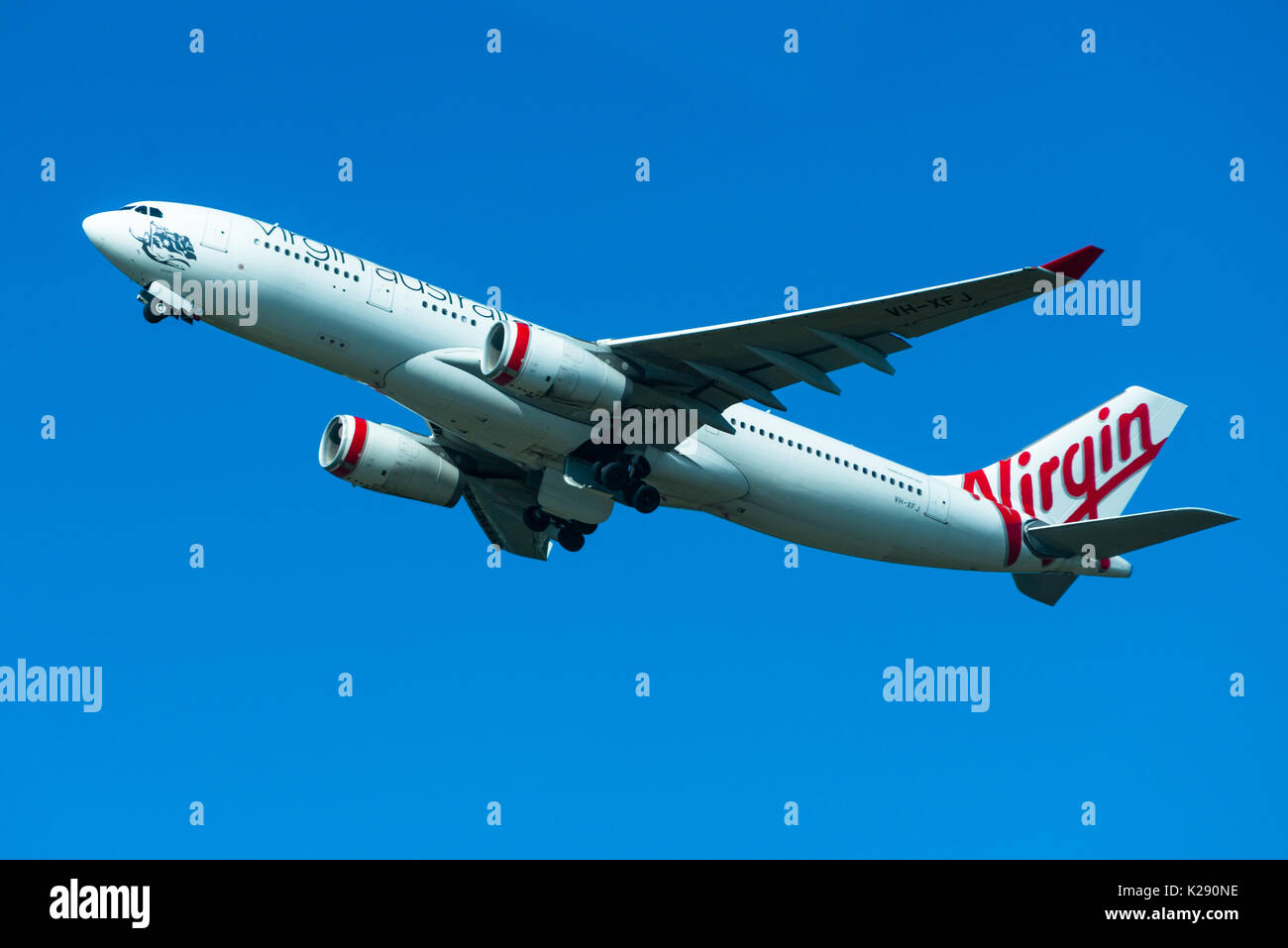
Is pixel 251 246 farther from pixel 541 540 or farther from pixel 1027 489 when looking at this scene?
pixel 1027 489

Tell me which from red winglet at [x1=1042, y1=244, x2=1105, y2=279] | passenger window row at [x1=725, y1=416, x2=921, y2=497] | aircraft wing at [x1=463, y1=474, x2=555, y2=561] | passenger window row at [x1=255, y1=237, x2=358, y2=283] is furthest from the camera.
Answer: aircraft wing at [x1=463, y1=474, x2=555, y2=561]

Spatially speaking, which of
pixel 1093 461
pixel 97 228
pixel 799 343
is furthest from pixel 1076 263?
pixel 97 228

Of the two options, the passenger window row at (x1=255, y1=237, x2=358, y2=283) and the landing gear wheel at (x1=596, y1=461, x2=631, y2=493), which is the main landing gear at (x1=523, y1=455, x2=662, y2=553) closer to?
the landing gear wheel at (x1=596, y1=461, x2=631, y2=493)

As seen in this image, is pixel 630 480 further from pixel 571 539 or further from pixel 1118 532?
pixel 1118 532

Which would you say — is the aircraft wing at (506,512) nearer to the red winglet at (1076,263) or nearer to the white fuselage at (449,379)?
the white fuselage at (449,379)

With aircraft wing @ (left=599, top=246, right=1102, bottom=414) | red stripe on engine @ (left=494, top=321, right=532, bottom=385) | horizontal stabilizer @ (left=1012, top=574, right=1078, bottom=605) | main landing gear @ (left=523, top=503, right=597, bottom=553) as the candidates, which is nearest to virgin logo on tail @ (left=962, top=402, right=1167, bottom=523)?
horizontal stabilizer @ (left=1012, top=574, right=1078, bottom=605)

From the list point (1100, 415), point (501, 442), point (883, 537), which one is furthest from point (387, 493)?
point (1100, 415)
